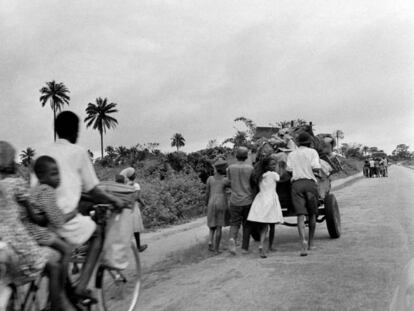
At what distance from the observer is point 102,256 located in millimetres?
4648

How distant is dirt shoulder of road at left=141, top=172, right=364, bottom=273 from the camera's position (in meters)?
8.48

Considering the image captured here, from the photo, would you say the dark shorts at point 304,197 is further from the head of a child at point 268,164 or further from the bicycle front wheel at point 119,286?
the bicycle front wheel at point 119,286

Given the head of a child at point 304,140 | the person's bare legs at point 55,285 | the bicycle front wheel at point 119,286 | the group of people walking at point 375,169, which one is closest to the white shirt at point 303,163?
the head of a child at point 304,140

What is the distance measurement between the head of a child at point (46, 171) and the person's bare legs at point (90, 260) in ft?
2.32

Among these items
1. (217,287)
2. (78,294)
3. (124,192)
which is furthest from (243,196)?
(78,294)

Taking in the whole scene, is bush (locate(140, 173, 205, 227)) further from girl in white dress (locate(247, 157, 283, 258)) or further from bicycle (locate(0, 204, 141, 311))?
bicycle (locate(0, 204, 141, 311))

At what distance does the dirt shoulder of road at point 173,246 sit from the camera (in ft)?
27.8

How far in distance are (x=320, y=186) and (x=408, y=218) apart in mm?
3746

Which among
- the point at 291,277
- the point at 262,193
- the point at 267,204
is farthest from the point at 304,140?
the point at 291,277

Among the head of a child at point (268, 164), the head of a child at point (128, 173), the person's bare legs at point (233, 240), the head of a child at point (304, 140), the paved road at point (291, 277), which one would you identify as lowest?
the paved road at point (291, 277)

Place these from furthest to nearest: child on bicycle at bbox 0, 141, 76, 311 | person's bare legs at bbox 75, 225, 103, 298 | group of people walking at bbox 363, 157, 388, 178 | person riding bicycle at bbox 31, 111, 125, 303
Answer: group of people walking at bbox 363, 157, 388, 178 → person's bare legs at bbox 75, 225, 103, 298 → person riding bicycle at bbox 31, 111, 125, 303 → child on bicycle at bbox 0, 141, 76, 311

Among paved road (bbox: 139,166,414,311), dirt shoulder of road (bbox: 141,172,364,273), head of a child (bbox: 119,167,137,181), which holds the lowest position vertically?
dirt shoulder of road (bbox: 141,172,364,273)

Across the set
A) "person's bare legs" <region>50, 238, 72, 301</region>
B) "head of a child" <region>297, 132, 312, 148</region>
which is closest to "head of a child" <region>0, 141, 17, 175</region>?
"person's bare legs" <region>50, 238, 72, 301</region>

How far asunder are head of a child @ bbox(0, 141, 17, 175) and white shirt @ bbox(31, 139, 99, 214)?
370 mm
